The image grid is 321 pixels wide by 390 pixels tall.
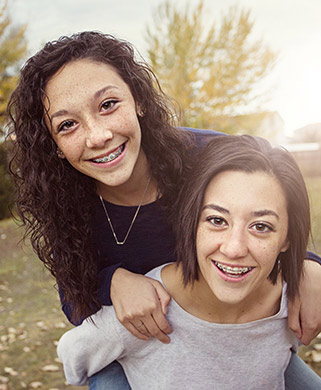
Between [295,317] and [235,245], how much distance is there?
50 cm

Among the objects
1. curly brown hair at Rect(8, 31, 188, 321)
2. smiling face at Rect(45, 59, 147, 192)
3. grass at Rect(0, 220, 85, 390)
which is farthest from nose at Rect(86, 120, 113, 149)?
grass at Rect(0, 220, 85, 390)

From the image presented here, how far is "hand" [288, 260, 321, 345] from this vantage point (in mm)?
1978

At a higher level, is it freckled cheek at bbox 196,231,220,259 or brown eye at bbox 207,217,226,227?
brown eye at bbox 207,217,226,227

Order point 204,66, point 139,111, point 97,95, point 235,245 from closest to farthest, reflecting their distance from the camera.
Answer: point 235,245 < point 97,95 < point 139,111 < point 204,66

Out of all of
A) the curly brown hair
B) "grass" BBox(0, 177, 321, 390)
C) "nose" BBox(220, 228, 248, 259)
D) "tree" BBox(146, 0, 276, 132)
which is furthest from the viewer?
"tree" BBox(146, 0, 276, 132)

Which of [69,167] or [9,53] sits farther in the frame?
[9,53]

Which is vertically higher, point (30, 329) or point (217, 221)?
point (217, 221)

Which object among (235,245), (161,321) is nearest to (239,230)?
(235,245)

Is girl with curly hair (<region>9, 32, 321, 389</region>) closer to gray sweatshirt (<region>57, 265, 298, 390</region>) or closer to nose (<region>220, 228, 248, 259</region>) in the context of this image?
gray sweatshirt (<region>57, 265, 298, 390</region>)

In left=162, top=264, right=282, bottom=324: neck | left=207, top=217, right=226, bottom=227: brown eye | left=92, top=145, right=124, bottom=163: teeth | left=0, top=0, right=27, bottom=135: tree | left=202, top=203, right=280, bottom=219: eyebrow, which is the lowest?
left=162, top=264, right=282, bottom=324: neck

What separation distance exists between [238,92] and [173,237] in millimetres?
12659

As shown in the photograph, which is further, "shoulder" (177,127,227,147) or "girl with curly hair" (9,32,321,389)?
"shoulder" (177,127,227,147)

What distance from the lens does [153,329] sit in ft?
6.23

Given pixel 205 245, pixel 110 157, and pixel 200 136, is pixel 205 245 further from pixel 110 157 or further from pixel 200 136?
pixel 200 136
